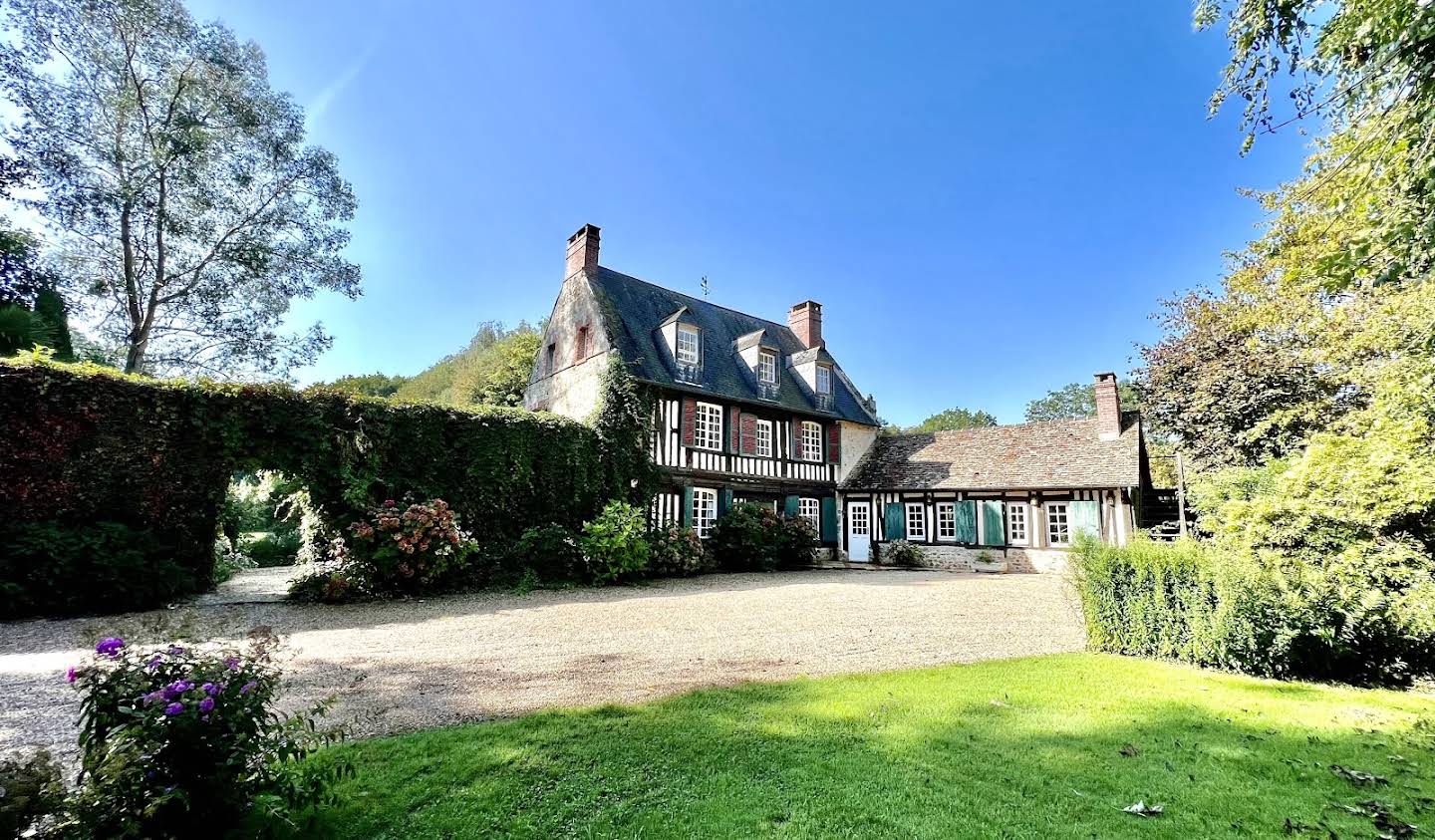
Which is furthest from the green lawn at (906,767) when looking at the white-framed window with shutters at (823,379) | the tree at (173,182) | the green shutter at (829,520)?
the tree at (173,182)

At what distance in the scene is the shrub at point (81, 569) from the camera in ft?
21.8

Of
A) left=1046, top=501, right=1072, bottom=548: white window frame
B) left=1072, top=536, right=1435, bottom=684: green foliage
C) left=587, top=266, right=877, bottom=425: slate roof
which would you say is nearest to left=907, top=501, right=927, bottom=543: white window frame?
left=1046, top=501, right=1072, bottom=548: white window frame

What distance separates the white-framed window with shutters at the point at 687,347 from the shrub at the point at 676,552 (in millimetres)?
4535

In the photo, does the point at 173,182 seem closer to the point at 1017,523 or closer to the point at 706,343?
the point at 706,343

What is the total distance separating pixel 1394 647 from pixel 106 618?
1280 cm

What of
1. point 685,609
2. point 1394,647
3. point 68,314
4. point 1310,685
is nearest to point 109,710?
point 685,609

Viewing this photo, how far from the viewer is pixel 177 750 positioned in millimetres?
2016

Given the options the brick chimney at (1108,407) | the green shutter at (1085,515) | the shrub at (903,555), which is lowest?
the shrub at (903,555)

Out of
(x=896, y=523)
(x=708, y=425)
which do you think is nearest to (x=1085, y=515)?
(x=896, y=523)

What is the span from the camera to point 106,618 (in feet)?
21.6

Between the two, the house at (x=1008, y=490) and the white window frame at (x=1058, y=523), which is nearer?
the house at (x=1008, y=490)

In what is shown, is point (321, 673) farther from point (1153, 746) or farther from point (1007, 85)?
point (1007, 85)

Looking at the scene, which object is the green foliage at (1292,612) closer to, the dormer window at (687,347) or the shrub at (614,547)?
the shrub at (614,547)

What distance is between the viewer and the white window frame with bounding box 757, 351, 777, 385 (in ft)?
55.8
